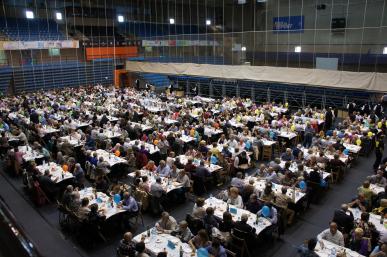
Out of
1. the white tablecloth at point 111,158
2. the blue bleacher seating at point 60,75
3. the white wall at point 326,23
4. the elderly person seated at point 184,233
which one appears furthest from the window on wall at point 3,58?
the elderly person seated at point 184,233

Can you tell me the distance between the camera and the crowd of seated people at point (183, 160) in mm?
9477

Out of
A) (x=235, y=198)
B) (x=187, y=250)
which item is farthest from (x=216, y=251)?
(x=235, y=198)

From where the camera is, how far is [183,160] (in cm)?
1283

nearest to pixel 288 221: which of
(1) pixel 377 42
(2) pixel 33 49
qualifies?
(1) pixel 377 42

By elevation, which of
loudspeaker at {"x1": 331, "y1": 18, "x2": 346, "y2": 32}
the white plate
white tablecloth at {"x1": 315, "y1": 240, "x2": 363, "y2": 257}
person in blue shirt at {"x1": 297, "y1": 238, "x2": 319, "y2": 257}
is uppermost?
loudspeaker at {"x1": 331, "y1": 18, "x2": 346, "y2": 32}

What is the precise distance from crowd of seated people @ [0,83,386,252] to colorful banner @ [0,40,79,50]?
9.09m

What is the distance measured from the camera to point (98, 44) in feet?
113

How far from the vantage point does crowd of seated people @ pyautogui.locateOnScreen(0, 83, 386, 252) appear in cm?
948

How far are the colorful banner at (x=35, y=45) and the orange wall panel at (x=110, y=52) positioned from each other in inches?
92.1

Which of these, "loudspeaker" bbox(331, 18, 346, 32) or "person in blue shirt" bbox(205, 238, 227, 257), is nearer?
"person in blue shirt" bbox(205, 238, 227, 257)

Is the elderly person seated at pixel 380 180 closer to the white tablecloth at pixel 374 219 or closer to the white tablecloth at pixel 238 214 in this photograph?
the white tablecloth at pixel 374 219

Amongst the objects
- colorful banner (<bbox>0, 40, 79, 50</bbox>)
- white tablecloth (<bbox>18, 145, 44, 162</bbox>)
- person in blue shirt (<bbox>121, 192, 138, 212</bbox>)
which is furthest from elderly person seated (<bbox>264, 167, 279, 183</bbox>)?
colorful banner (<bbox>0, 40, 79, 50</bbox>)

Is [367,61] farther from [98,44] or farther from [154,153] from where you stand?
[98,44]

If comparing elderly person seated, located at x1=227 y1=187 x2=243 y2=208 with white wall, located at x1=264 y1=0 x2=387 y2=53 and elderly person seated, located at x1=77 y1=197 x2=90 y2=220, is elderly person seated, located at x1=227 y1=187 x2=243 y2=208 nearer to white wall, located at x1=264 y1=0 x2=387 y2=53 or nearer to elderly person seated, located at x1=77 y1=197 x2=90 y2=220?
elderly person seated, located at x1=77 y1=197 x2=90 y2=220
